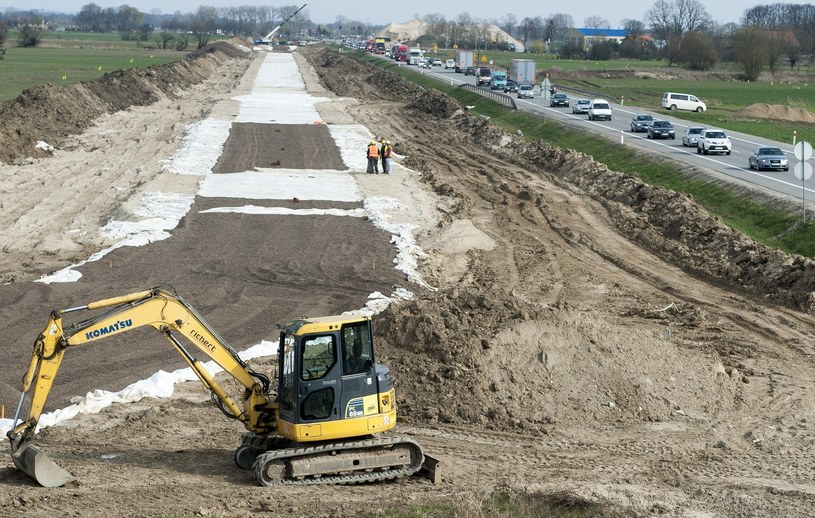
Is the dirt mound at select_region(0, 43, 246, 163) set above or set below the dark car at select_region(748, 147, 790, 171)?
above

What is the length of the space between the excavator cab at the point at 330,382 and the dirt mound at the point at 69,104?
120 ft

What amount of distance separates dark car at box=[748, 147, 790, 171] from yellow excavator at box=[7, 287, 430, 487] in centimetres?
3329

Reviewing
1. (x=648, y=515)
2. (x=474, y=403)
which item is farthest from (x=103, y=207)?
(x=648, y=515)

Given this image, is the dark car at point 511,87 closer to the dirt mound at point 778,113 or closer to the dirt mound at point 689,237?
the dirt mound at point 778,113

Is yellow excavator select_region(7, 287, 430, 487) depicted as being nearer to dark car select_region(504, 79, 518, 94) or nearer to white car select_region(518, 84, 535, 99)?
white car select_region(518, 84, 535, 99)

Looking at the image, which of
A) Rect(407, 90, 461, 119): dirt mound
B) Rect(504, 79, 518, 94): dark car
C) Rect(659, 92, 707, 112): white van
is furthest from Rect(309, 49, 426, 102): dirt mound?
Rect(659, 92, 707, 112): white van

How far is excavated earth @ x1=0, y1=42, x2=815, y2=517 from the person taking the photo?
46.3ft

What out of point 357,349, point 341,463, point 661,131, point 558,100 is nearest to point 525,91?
point 558,100

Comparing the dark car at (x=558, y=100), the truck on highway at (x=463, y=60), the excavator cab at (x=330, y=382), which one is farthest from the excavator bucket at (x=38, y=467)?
the truck on highway at (x=463, y=60)

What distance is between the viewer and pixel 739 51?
4911 inches

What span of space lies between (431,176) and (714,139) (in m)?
14.8

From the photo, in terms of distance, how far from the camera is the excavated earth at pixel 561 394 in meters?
14.1

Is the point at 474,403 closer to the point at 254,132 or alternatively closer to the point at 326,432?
the point at 326,432

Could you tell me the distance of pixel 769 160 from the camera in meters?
43.8
